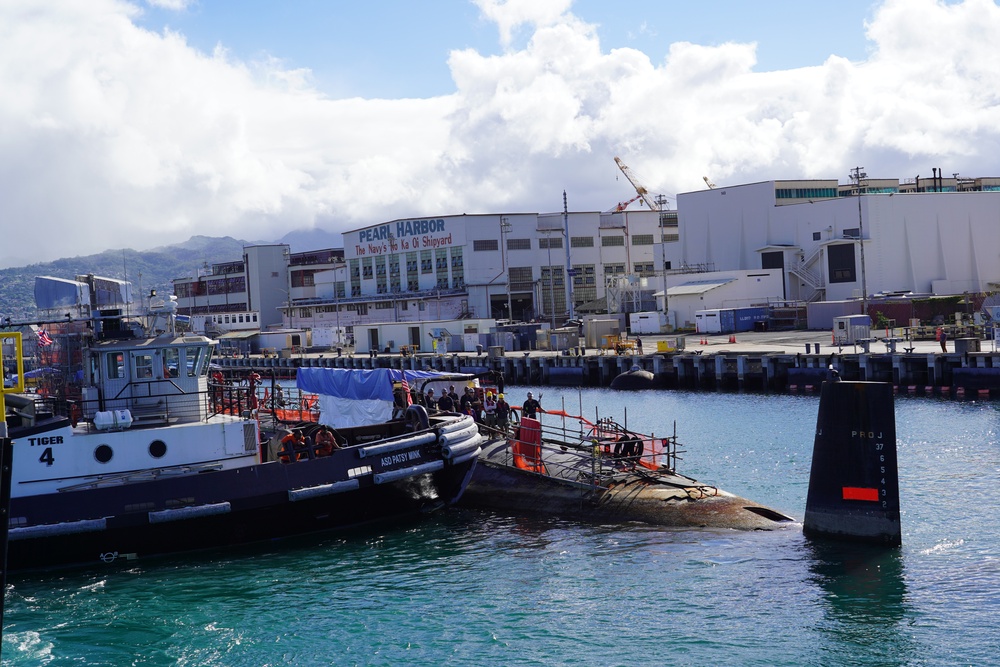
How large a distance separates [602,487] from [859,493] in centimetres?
601

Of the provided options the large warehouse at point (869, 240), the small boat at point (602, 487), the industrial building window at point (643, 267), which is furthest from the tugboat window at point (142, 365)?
the industrial building window at point (643, 267)

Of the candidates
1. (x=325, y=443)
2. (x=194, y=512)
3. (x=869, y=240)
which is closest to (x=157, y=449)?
(x=194, y=512)

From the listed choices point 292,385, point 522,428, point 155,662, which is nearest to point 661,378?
point 292,385

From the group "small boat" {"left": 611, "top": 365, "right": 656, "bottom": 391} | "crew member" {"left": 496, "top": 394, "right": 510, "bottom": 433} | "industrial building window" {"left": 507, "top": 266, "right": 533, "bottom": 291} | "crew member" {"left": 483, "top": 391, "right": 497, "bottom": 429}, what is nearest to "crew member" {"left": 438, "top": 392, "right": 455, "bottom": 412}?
"crew member" {"left": 483, "top": 391, "right": 497, "bottom": 429}

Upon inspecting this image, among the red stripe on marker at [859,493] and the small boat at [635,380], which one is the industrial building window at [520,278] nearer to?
the small boat at [635,380]

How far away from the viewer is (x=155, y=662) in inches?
624

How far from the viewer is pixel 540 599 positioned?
17.8m

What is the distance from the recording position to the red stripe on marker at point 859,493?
1866 centimetres

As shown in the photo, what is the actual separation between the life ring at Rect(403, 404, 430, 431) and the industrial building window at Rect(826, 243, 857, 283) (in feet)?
199

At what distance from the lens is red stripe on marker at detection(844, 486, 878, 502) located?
18656mm

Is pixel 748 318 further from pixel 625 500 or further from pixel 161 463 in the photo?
pixel 161 463

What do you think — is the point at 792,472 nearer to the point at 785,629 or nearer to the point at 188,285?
the point at 785,629

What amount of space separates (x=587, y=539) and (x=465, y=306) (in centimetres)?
7120

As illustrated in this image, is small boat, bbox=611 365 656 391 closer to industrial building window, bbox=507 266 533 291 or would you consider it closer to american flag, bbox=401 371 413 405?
american flag, bbox=401 371 413 405
